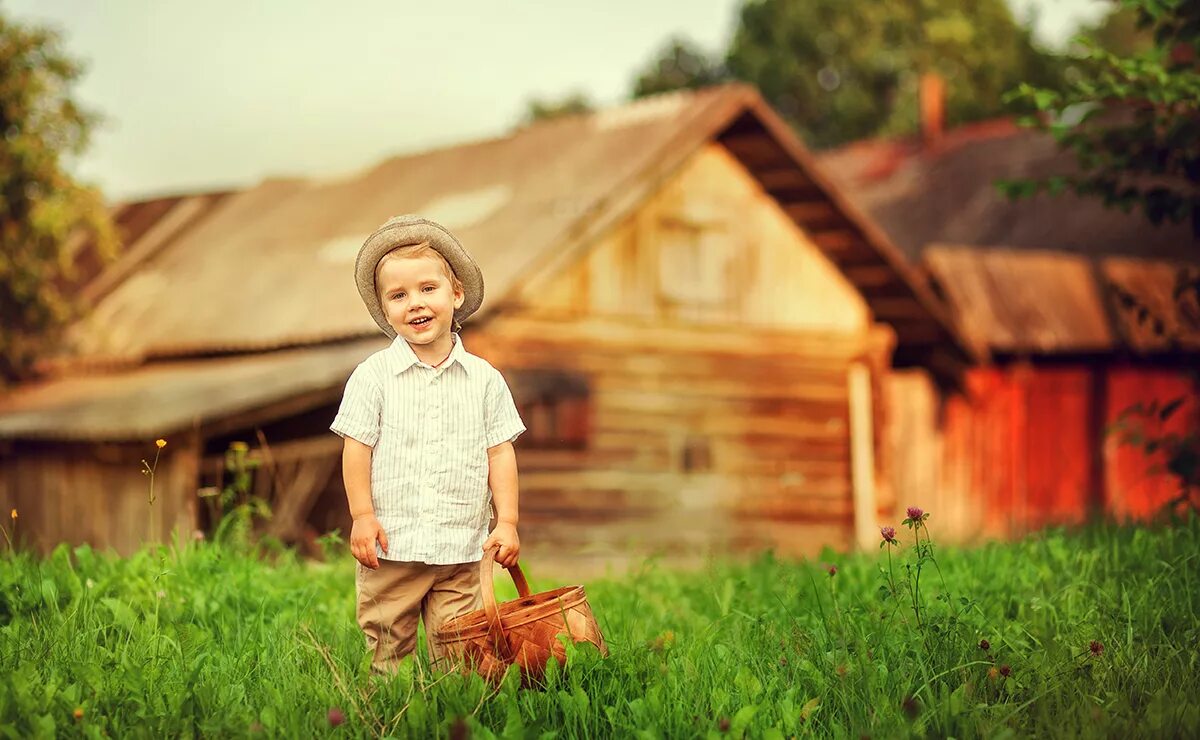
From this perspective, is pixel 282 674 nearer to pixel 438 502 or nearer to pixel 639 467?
pixel 438 502

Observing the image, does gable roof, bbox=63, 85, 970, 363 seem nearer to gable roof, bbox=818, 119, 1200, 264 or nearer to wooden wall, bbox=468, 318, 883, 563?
wooden wall, bbox=468, 318, 883, 563

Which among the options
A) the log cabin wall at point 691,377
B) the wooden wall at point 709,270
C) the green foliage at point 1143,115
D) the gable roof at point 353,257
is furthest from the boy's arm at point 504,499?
the wooden wall at point 709,270

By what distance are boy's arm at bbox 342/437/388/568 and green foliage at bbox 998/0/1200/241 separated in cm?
378

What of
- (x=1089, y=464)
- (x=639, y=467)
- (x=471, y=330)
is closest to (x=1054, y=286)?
(x=1089, y=464)

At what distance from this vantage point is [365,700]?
142 inches

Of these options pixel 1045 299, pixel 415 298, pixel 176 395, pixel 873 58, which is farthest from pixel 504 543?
pixel 873 58

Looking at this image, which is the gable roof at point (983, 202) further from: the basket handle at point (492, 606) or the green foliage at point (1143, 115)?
the basket handle at point (492, 606)

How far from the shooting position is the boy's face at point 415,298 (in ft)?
13.4

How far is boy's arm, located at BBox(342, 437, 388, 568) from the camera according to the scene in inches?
154

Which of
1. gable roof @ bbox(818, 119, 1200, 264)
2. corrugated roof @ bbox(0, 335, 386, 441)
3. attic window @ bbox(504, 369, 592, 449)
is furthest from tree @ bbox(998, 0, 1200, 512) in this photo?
gable roof @ bbox(818, 119, 1200, 264)

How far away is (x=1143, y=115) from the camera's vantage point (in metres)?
6.87

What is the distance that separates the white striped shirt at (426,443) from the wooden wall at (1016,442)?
13.1m

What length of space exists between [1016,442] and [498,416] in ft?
47.6

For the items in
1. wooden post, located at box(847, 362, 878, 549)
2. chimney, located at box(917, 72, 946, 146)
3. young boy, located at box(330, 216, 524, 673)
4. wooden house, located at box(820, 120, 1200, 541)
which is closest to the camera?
young boy, located at box(330, 216, 524, 673)
